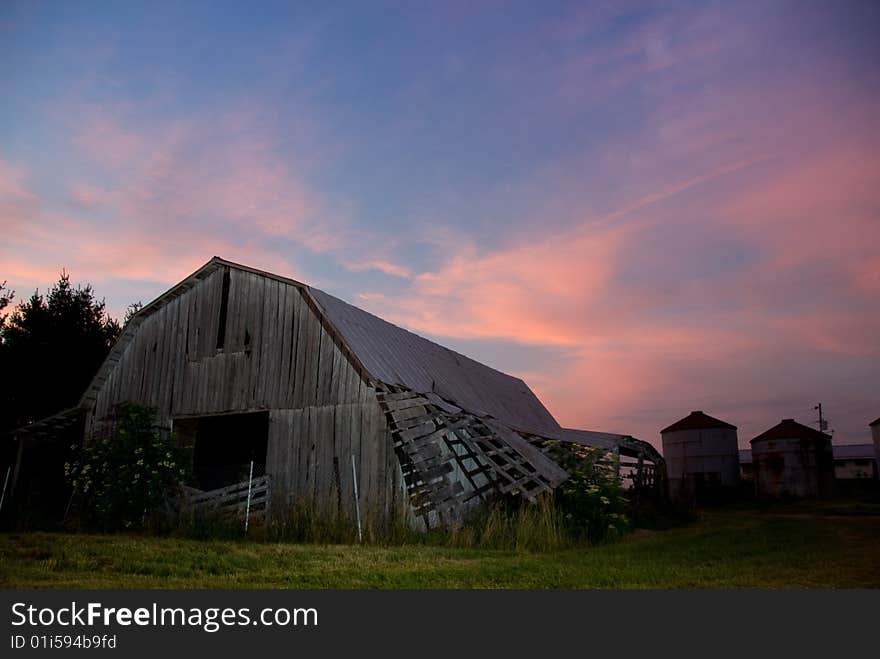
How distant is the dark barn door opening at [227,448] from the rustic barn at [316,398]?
88 centimetres

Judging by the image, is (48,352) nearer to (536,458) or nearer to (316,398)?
(316,398)

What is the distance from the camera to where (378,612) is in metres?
6.25

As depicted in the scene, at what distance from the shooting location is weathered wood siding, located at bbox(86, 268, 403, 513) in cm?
1677

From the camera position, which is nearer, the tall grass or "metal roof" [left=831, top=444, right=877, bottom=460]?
the tall grass

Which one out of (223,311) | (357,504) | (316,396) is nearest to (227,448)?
(223,311)

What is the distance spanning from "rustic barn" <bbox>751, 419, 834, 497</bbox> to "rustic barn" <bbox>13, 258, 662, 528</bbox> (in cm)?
1920

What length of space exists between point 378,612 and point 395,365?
540 inches

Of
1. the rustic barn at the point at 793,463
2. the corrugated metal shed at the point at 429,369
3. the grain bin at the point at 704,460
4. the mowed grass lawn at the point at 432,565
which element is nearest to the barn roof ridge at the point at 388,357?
the corrugated metal shed at the point at 429,369

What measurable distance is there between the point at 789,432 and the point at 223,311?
1136 inches

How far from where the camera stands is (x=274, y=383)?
18.4 metres

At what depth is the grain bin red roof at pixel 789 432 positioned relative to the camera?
3553 centimetres

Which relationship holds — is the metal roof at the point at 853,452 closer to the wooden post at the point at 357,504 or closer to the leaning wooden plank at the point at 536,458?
the leaning wooden plank at the point at 536,458

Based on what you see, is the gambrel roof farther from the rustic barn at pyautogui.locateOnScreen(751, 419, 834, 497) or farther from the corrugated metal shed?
the rustic barn at pyautogui.locateOnScreen(751, 419, 834, 497)

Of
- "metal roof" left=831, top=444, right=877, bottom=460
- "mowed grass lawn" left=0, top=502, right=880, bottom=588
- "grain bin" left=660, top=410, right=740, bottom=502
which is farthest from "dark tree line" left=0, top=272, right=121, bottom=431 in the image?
"metal roof" left=831, top=444, right=877, bottom=460
